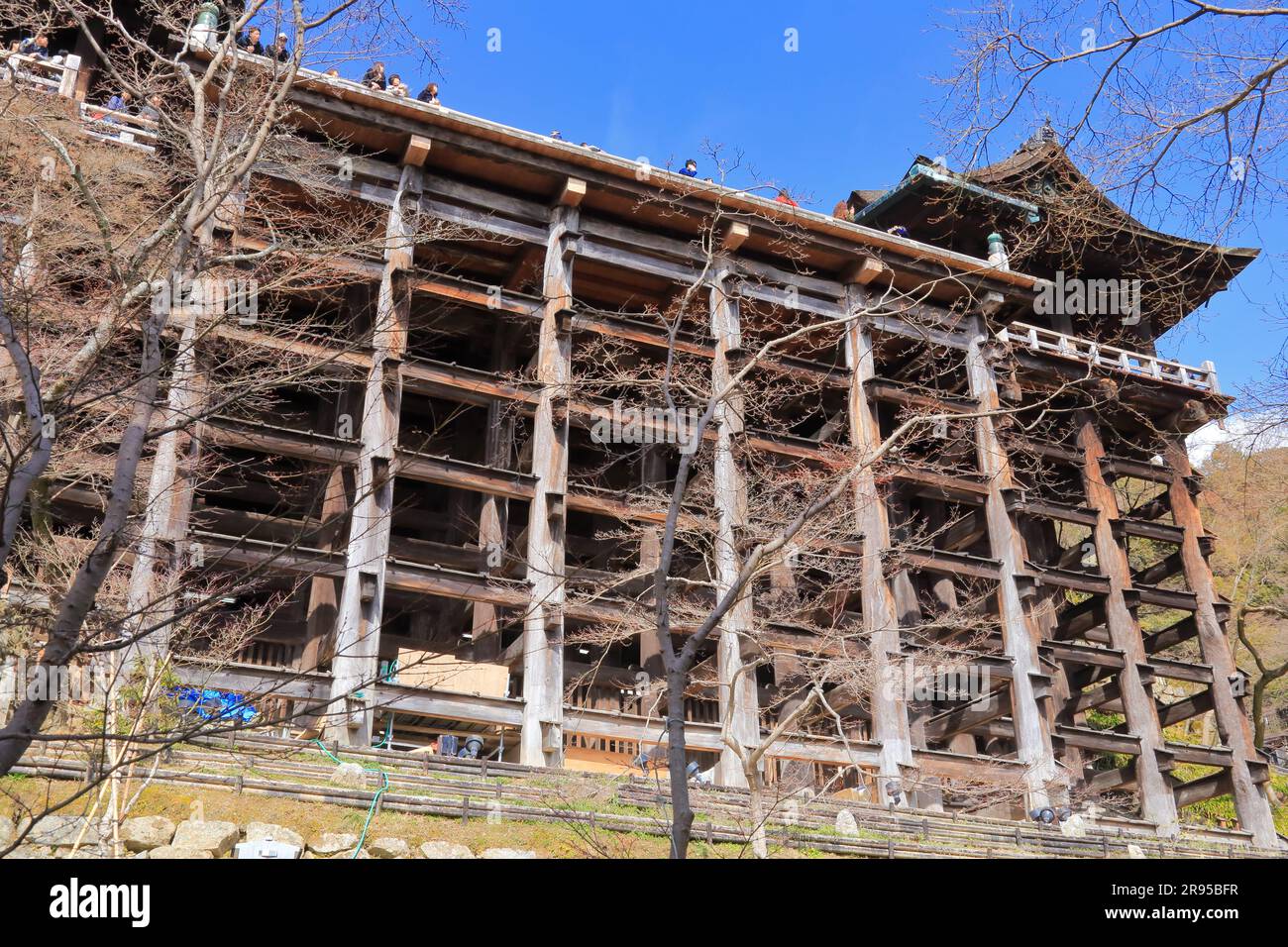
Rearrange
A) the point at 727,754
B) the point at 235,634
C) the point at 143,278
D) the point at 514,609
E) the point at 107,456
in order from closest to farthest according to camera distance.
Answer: the point at 143,278 < the point at 235,634 < the point at 107,456 < the point at 727,754 < the point at 514,609

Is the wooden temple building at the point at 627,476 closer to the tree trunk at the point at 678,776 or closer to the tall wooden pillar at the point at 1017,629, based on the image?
the tall wooden pillar at the point at 1017,629

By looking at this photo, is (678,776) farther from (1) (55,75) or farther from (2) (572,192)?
(1) (55,75)

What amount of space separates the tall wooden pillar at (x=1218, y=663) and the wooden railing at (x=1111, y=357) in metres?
1.63

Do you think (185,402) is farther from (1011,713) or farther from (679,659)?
(1011,713)

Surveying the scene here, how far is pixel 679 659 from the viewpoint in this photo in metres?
7.46

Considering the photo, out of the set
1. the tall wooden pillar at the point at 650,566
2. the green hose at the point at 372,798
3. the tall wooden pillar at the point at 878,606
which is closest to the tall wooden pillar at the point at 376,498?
the green hose at the point at 372,798

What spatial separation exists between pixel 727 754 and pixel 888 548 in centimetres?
587

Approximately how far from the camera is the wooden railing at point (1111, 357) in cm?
2828

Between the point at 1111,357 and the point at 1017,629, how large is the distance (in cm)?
1045

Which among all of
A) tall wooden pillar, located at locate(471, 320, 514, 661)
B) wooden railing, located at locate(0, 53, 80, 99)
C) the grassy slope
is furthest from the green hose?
wooden railing, located at locate(0, 53, 80, 99)

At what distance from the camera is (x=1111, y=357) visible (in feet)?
101

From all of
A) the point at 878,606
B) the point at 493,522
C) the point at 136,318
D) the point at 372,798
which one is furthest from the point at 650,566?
the point at 136,318

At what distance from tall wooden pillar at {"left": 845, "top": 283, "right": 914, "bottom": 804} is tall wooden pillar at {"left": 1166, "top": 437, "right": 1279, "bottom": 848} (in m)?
8.54

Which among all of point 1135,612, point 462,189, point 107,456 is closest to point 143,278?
point 107,456
